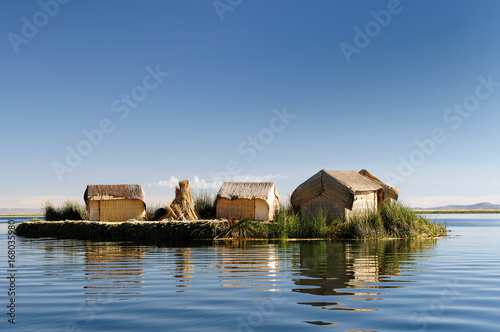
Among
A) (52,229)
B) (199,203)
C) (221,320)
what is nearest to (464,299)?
(221,320)

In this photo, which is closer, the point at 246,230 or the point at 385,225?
the point at 246,230

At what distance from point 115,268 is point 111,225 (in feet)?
41.8

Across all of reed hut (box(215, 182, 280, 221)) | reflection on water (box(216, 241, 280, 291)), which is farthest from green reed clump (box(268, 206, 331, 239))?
reflection on water (box(216, 241, 280, 291))

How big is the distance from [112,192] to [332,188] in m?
11.7

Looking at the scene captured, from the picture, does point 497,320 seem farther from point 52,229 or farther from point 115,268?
point 52,229

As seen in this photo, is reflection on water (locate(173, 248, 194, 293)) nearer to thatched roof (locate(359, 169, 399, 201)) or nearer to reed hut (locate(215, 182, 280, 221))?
reed hut (locate(215, 182, 280, 221))

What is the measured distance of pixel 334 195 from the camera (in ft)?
79.3

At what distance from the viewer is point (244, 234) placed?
71.2 ft

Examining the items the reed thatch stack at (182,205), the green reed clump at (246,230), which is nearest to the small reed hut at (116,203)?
the reed thatch stack at (182,205)

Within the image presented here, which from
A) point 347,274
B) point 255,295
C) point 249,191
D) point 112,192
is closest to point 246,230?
point 249,191

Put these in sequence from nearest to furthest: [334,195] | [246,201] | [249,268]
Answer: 1. [249,268]
2. [334,195]
3. [246,201]

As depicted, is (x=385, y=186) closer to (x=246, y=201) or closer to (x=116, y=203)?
(x=246, y=201)

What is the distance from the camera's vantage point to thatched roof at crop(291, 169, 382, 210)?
23828 mm

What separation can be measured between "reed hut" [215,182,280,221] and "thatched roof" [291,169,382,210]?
4.50 feet
